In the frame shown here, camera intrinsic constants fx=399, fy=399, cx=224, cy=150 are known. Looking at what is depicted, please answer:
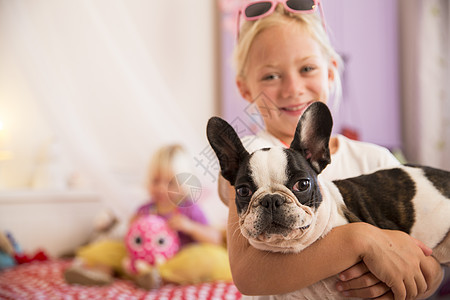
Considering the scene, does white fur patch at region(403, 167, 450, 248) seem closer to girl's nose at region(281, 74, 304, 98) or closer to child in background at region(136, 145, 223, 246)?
girl's nose at region(281, 74, 304, 98)

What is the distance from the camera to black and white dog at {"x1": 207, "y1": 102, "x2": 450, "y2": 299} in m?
0.38

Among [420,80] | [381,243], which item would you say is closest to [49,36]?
[420,80]

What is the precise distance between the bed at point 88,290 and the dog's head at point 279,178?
0.61 metres

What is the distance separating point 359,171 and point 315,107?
12 centimetres

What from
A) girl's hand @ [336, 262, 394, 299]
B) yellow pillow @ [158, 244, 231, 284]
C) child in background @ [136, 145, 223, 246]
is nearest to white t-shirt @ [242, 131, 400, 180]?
girl's hand @ [336, 262, 394, 299]

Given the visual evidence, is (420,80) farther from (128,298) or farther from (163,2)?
(163,2)

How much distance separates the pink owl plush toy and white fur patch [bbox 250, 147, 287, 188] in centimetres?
114

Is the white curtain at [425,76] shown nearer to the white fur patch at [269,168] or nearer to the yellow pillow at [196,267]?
the white fur patch at [269,168]

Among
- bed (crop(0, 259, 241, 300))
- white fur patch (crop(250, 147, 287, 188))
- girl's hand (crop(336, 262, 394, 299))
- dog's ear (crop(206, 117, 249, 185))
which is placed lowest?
bed (crop(0, 259, 241, 300))

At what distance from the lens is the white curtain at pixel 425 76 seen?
0.59 metres

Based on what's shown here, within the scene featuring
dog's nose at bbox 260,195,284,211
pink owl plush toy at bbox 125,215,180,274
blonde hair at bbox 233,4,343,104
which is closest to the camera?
dog's nose at bbox 260,195,284,211

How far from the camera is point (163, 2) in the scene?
5.49ft

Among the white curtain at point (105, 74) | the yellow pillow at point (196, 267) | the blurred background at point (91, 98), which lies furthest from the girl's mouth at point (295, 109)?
the white curtain at point (105, 74)

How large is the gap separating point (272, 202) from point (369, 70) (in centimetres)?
36
